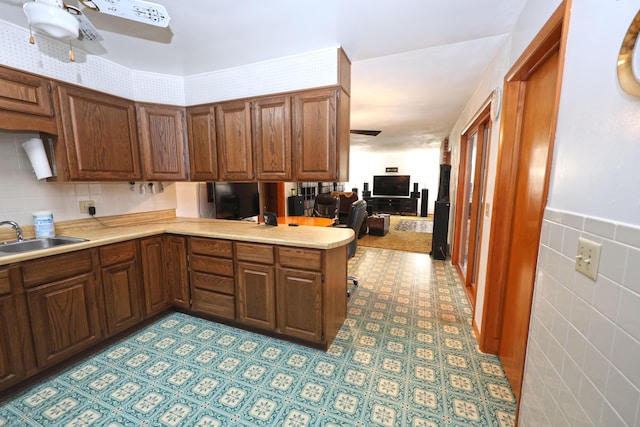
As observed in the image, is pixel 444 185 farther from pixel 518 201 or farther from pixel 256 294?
pixel 256 294

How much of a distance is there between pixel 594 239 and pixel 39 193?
347 cm

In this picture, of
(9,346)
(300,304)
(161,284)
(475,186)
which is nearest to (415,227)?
(475,186)

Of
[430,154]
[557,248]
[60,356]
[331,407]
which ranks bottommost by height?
[331,407]

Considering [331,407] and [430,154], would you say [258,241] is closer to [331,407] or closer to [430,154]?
[331,407]

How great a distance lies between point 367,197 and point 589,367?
30.2 ft

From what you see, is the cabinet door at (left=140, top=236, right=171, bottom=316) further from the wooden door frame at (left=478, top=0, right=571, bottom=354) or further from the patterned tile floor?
the wooden door frame at (left=478, top=0, right=571, bottom=354)

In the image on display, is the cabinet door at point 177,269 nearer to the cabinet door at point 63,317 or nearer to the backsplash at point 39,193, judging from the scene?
the cabinet door at point 63,317

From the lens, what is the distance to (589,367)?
31.7 inches

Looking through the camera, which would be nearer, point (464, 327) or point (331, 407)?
point (331, 407)

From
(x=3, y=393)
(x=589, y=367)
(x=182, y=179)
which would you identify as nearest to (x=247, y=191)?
(x=182, y=179)

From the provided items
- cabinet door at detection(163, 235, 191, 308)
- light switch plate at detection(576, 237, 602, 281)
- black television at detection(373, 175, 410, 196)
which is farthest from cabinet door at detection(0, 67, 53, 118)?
black television at detection(373, 175, 410, 196)

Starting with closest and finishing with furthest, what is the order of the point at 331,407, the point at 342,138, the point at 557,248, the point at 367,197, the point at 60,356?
1. the point at 557,248
2. the point at 331,407
3. the point at 60,356
4. the point at 342,138
5. the point at 367,197

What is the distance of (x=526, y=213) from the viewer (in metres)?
1.55

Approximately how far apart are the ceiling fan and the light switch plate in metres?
2.06
